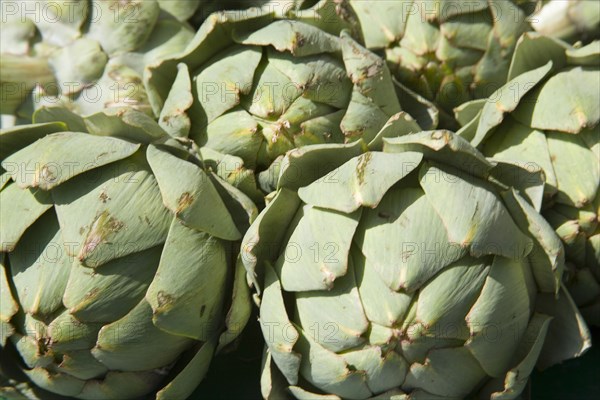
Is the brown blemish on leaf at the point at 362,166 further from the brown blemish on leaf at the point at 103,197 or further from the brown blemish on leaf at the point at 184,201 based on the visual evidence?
the brown blemish on leaf at the point at 103,197

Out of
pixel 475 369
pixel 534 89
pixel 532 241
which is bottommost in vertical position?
pixel 475 369

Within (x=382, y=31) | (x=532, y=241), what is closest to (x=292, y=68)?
(x=382, y=31)

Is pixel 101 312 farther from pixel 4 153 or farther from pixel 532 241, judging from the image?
pixel 532 241

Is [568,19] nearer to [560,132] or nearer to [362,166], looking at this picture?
[560,132]

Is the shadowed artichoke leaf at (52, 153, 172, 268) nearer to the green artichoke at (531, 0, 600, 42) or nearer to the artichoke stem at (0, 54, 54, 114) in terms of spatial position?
the artichoke stem at (0, 54, 54, 114)

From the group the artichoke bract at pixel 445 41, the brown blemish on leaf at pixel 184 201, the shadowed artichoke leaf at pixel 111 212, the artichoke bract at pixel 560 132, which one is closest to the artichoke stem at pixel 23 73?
→ the shadowed artichoke leaf at pixel 111 212
